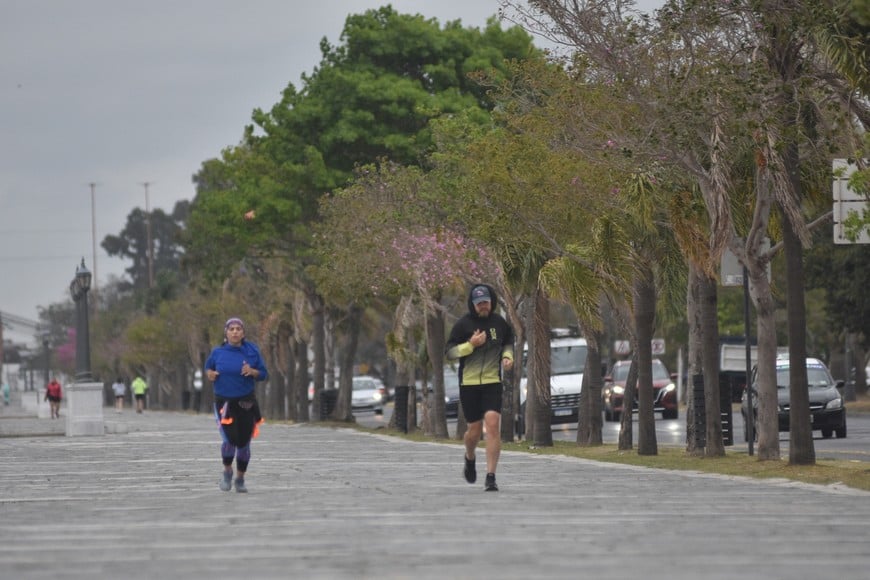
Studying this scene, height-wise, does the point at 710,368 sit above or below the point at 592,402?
above

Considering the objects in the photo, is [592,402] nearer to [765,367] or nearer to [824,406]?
[824,406]

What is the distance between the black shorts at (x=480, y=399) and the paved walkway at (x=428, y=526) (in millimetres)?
733

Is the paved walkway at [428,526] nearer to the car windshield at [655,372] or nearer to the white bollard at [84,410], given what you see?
the white bollard at [84,410]

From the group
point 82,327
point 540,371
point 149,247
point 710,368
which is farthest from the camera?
point 149,247

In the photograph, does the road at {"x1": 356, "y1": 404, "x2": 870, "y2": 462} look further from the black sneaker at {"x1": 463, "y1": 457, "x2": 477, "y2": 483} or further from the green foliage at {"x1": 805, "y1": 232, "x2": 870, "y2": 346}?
the black sneaker at {"x1": 463, "y1": 457, "x2": 477, "y2": 483}

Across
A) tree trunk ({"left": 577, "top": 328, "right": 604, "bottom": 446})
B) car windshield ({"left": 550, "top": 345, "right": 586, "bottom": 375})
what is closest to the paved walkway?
tree trunk ({"left": 577, "top": 328, "right": 604, "bottom": 446})

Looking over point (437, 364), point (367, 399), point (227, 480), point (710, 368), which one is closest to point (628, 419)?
point (710, 368)

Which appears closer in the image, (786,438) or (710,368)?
(710,368)

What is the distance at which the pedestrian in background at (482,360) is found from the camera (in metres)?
16.4

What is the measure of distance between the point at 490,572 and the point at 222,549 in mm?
2103

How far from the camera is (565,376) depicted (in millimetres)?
46656

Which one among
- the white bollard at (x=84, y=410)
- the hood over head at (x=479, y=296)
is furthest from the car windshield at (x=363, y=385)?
the hood over head at (x=479, y=296)

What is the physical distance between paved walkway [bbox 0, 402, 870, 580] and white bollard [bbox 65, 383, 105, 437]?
21116 mm

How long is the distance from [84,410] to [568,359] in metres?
13.6
